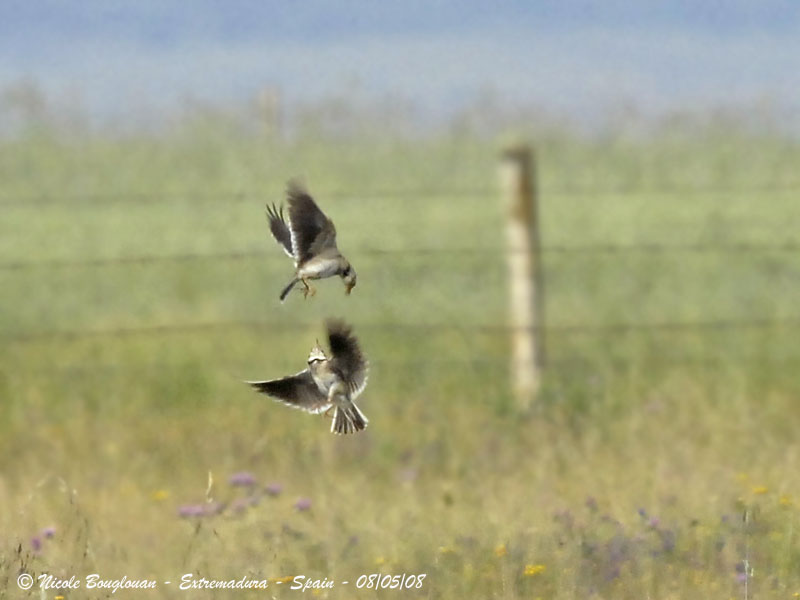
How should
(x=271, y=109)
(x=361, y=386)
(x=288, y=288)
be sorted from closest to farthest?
(x=288, y=288), (x=361, y=386), (x=271, y=109)

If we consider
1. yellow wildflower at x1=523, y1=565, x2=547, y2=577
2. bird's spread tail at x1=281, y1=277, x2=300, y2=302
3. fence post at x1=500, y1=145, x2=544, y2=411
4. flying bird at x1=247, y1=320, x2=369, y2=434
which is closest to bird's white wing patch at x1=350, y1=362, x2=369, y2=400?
flying bird at x1=247, y1=320, x2=369, y2=434

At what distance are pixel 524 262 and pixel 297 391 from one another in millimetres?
4858

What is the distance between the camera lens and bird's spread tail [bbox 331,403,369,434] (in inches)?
167

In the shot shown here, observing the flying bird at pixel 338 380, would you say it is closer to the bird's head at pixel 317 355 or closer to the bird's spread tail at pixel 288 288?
the bird's head at pixel 317 355

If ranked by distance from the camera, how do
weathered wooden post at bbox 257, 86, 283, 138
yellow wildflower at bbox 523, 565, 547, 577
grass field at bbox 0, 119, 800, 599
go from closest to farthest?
yellow wildflower at bbox 523, 565, 547, 577
grass field at bbox 0, 119, 800, 599
weathered wooden post at bbox 257, 86, 283, 138

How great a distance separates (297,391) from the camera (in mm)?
4383

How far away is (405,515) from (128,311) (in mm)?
6150

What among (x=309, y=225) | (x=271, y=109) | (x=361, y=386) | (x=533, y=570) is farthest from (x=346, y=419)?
(x=271, y=109)

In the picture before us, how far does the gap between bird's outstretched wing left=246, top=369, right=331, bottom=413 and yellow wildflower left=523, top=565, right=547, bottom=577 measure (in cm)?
99

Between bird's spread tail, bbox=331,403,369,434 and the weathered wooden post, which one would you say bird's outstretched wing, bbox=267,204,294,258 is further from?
the weathered wooden post

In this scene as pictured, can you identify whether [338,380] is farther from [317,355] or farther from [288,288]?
[288,288]

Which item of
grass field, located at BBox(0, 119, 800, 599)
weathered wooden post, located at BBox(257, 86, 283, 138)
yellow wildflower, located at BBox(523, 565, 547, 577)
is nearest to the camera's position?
yellow wildflower, located at BBox(523, 565, 547, 577)

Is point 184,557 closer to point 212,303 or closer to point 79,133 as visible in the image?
point 212,303

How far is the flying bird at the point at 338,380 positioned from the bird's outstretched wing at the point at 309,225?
21 centimetres
